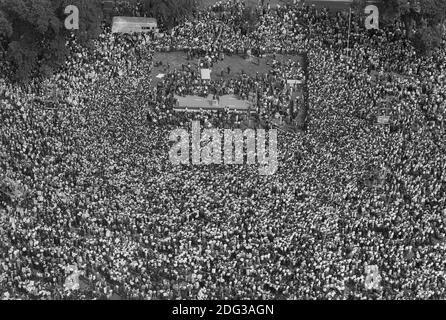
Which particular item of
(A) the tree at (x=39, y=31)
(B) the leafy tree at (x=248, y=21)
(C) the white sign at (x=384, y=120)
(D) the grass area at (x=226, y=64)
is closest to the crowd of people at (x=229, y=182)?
(C) the white sign at (x=384, y=120)

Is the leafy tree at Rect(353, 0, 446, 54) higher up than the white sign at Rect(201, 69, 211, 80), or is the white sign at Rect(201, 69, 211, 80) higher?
the leafy tree at Rect(353, 0, 446, 54)

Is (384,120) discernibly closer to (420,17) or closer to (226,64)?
(420,17)

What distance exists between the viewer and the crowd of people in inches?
2062

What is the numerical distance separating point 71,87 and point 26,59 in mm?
3761

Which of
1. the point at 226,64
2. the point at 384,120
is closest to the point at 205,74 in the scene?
the point at 226,64

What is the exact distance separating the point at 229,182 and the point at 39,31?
1923 cm

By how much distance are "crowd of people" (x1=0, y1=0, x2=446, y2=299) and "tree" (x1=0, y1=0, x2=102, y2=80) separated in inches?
53.1

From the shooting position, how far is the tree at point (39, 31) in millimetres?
66062

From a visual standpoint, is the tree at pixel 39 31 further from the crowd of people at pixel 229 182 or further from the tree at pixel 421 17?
the tree at pixel 421 17

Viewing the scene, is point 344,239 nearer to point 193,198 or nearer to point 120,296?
point 193,198

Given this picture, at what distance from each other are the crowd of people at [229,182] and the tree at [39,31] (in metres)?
1.35

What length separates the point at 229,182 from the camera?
58.3m

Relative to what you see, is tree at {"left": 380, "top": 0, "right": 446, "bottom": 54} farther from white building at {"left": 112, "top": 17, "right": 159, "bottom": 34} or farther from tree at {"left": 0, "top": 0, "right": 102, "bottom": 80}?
tree at {"left": 0, "top": 0, "right": 102, "bottom": 80}

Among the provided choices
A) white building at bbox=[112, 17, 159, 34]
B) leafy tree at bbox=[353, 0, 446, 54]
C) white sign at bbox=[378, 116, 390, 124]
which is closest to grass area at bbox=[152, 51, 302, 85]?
white building at bbox=[112, 17, 159, 34]
